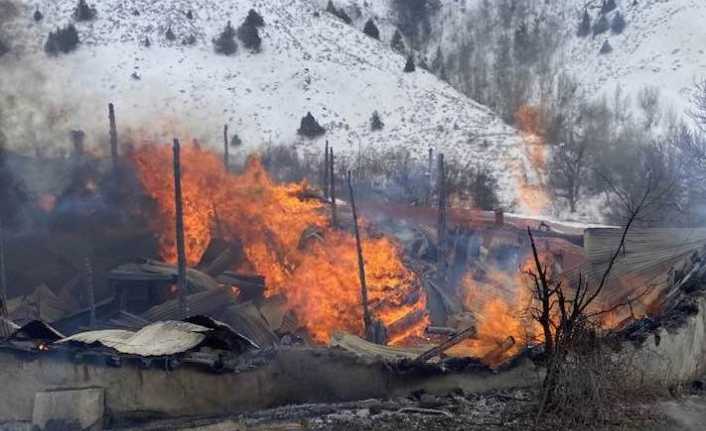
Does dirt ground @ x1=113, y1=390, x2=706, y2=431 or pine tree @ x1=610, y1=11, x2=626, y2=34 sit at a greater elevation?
pine tree @ x1=610, y1=11, x2=626, y2=34

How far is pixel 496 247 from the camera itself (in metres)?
24.0

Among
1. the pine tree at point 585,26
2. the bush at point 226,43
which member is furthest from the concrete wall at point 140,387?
the pine tree at point 585,26

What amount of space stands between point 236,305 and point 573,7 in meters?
60.8

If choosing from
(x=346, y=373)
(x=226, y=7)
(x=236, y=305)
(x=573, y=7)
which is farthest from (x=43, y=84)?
(x=573, y=7)

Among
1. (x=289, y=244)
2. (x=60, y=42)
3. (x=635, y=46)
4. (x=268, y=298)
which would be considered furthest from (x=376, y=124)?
(x=268, y=298)

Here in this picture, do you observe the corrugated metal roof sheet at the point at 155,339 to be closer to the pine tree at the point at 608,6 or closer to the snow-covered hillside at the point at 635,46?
the snow-covered hillside at the point at 635,46

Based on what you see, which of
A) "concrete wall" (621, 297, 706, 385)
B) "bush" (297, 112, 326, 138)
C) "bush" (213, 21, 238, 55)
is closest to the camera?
"concrete wall" (621, 297, 706, 385)

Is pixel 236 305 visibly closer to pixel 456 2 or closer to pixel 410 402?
pixel 410 402

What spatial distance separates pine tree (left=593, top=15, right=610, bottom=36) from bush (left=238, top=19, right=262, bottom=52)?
31.8 m

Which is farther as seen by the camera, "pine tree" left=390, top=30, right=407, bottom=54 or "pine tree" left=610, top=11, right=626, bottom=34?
"pine tree" left=390, top=30, right=407, bottom=54

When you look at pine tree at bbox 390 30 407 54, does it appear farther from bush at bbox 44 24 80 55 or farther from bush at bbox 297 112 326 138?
bush at bbox 44 24 80 55

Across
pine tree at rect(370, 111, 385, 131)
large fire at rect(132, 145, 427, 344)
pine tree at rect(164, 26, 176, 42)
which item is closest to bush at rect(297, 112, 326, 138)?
pine tree at rect(370, 111, 385, 131)

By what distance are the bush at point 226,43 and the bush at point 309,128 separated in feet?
32.3

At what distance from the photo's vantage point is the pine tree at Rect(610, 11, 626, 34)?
193ft
